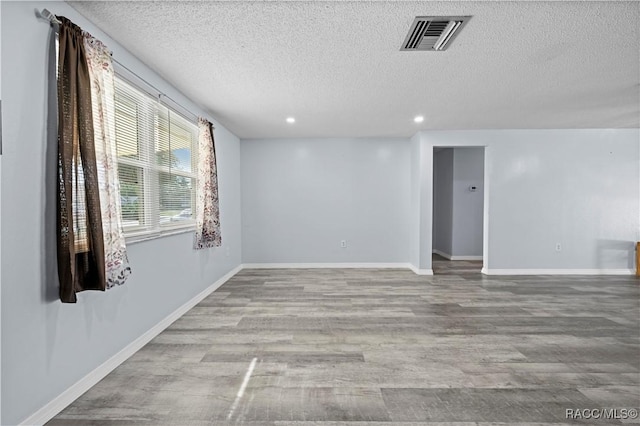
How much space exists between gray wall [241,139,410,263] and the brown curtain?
3.79 metres

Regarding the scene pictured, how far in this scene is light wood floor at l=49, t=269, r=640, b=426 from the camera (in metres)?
1.69

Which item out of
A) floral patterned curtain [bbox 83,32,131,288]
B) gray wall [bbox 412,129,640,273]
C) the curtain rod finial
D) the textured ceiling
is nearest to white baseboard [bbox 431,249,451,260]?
gray wall [bbox 412,129,640,273]

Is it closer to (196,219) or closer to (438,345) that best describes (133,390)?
(196,219)

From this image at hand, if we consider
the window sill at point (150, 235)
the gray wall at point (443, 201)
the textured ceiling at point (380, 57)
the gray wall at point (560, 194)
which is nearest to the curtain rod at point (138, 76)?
the textured ceiling at point (380, 57)

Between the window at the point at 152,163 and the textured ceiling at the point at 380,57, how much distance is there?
1.22ft

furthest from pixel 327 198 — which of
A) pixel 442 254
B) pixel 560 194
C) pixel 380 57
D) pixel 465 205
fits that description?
pixel 560 194

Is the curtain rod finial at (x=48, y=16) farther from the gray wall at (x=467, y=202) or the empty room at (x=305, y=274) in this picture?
the gray wall at (x=467, y=202)

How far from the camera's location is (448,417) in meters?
1.64

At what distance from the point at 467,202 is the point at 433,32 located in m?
5.38

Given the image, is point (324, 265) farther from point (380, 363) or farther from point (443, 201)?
point (443, 201)

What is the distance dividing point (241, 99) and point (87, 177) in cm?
205

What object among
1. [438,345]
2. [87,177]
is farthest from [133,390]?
[438,345]

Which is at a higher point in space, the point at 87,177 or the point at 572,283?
the point at 87,177

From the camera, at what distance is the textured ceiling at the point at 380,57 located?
1866mm
